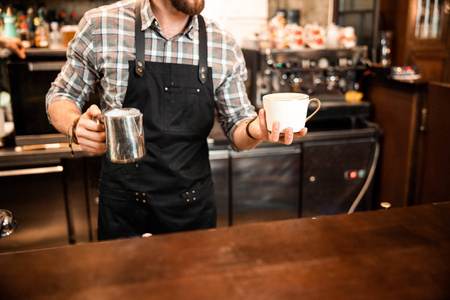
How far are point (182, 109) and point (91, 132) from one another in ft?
1.54

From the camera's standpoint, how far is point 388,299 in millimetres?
820

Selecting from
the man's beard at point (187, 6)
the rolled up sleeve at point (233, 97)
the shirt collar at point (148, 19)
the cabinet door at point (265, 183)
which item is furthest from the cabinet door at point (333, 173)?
the man's beard at point (187, 6)

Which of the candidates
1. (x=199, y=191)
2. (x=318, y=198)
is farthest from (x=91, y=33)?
(x=318, y=198)

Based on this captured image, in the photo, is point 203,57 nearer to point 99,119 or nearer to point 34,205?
point 99,119

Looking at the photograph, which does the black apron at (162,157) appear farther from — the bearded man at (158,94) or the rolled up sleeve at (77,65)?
the rolled up sleeve at (77,65)

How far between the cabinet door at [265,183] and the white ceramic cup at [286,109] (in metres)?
1.60

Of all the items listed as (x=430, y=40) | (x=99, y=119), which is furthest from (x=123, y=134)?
(x=430, y=40)

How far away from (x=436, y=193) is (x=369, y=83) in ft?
3.27

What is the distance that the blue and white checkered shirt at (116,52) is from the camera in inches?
60.7

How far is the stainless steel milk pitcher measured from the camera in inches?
44.4

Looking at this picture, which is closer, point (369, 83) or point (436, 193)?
point (436, 193)

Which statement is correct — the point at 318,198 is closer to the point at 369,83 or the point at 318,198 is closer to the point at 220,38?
the point at 369,83

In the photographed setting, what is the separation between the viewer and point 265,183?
2.88 metres

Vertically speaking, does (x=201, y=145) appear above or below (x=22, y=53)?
below
